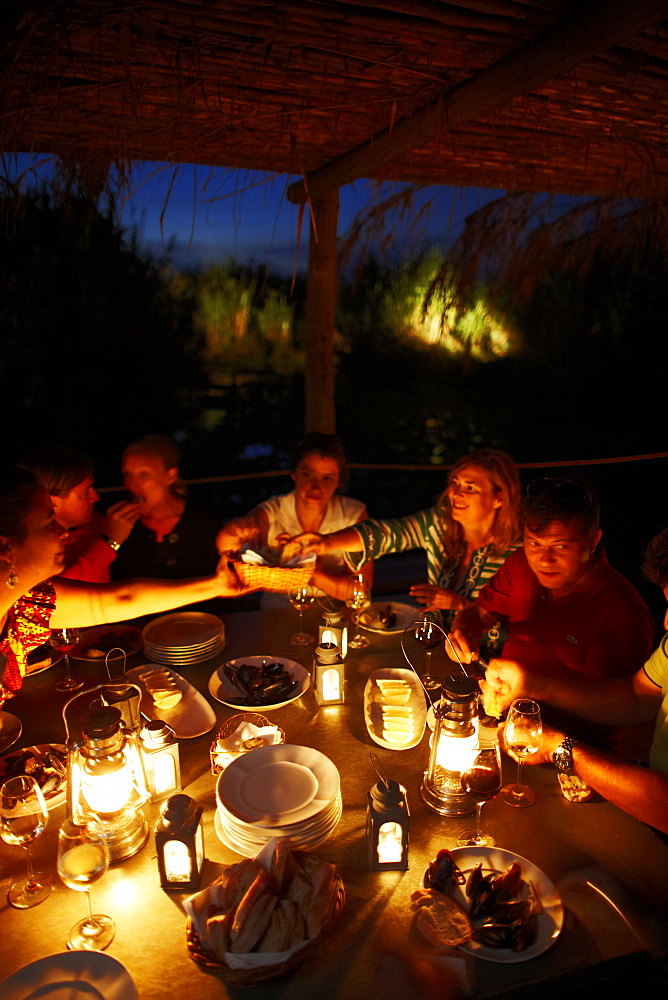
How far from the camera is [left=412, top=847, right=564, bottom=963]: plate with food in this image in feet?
3.34

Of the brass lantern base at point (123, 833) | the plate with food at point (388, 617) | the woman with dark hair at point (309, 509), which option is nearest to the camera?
the brass lantern base at point (123, 833)

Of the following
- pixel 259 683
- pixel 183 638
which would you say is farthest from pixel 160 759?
pixel 183 638

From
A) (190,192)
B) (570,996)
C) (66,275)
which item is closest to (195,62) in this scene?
(190,192)

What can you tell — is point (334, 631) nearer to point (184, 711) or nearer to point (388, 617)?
point (388, 617)

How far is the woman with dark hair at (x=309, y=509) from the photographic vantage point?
263 centimetres

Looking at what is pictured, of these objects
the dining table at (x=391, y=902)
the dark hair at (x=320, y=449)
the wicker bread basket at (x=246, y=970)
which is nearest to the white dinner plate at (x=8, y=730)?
the dining table at (x=391, y=902)

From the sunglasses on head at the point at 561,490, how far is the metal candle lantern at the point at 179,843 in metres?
1.36

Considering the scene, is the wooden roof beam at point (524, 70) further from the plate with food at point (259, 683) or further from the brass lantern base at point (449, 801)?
the brass lantern base at point (449, 801)

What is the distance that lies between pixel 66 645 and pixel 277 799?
86cm

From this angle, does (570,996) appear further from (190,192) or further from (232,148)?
(232,148)

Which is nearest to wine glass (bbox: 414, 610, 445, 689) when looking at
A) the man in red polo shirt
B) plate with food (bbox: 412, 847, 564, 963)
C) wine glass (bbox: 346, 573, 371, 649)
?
the man in red polo shirt

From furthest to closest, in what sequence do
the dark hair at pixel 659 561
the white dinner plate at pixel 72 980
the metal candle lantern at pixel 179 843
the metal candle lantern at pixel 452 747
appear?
the dark hair at pixel 659 561 → the metal candle lantern at pixel 452 747 → the metal candle lantern at pixel 179 843 → the white dinner plate at pixel 72 980

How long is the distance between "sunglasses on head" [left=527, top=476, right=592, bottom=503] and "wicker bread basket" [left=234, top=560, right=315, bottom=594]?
30.4 inches

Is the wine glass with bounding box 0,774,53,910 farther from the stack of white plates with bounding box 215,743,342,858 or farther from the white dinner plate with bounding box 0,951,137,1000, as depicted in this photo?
the stack of white plates with bounding box 215,743,342,858
